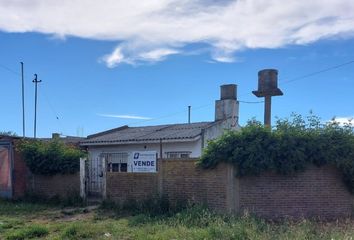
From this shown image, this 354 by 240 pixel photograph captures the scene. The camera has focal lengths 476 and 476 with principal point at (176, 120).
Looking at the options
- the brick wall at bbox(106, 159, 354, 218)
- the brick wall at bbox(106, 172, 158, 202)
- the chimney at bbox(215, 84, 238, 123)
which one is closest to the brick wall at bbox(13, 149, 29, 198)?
the brick wall at bbox(106, 172, 158, 202)

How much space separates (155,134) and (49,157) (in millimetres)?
6073

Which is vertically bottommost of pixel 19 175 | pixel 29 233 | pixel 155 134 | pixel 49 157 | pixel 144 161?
pixel 29 233

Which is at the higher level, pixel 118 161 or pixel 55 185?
pixel 118 161

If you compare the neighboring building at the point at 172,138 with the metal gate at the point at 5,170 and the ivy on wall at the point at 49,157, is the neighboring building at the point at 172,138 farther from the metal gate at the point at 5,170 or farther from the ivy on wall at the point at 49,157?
the metal gate at the point at 5,170

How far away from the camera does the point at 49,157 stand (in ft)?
69.6

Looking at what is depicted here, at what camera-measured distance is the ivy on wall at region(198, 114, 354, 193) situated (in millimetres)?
14672

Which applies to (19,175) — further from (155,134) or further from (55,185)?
(155,134)

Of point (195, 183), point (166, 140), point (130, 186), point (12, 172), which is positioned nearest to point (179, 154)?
point (166, 140)

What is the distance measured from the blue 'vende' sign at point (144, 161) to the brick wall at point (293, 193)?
6.94m

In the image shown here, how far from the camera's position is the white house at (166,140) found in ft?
74.0

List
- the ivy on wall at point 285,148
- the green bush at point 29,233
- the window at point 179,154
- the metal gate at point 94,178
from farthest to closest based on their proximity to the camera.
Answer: the window at point 179,154, the metal gate at point 94,178, the ivy on wall at point 285,148, the green bush at point 29,233

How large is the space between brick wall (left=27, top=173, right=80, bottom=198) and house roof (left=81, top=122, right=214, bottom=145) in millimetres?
4857

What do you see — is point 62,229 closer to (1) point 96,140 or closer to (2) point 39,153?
(2) point 39,153

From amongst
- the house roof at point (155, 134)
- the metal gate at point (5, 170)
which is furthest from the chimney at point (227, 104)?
the metal gate at point (5, 170)
